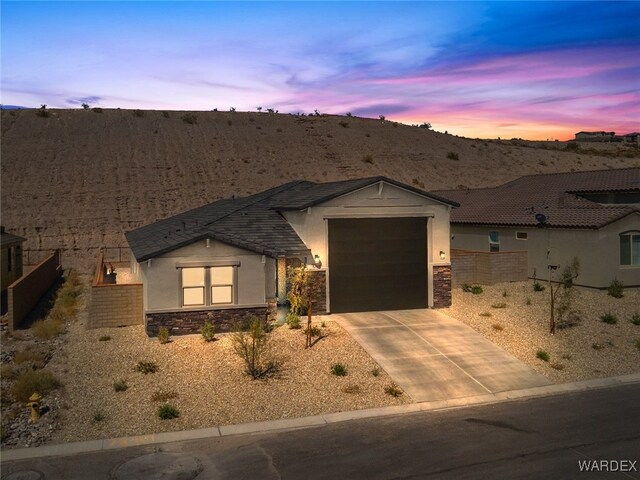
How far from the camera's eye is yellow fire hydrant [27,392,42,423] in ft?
41.7

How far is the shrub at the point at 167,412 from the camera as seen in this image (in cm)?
1282

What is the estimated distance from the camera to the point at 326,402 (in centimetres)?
1396

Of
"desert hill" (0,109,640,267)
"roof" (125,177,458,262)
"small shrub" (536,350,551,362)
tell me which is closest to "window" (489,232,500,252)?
"roof" (125,177,458,262)

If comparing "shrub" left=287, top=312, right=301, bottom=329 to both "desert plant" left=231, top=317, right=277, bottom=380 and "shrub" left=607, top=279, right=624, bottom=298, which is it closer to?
"desert plant" left=231, top=317, right=277, bottom=380

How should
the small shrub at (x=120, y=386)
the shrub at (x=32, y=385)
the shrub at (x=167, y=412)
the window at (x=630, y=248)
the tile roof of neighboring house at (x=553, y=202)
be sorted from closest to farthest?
the shrub at (x=167, y=412), the shrub at (x=32, y=385), the small shrub at (x=120, y=386), the window at (x=630, y=248), the tile roof of neighboring house at (x=553, y=202)

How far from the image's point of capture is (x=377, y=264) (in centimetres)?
2238

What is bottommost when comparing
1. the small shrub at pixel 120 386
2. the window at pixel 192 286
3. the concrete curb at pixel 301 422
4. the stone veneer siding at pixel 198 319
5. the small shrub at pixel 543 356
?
the concrete curb at pixel 301 422

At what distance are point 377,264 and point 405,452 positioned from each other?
38.2ft

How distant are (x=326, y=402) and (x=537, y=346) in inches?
318

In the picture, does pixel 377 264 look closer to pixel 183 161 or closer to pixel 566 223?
pixel 566 223

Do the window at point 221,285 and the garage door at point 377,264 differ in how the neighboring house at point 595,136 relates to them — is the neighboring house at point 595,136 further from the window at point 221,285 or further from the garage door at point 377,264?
the window at point 221,285

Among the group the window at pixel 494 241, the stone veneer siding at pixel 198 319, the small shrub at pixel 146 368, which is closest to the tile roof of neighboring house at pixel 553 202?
the window at pixel 494 241

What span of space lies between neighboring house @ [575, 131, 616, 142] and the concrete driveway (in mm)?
116515

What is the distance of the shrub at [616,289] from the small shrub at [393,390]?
591 inches
